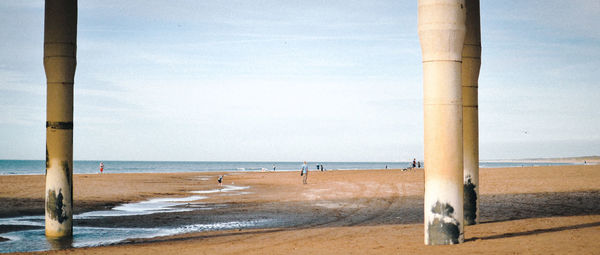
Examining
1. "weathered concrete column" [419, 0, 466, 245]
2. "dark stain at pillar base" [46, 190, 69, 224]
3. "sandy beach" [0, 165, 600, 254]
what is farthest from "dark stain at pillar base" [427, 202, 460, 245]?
"dark stain at pillar base" [46, 190, 69, 224]

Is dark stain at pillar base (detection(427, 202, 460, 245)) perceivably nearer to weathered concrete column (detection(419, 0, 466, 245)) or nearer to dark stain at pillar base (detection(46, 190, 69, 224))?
weathered concrete column (detection(419, 0, 466, 245))

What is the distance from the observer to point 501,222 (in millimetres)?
16266

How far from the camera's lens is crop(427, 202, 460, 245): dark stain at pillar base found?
37.3ft

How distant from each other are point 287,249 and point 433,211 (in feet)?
10.6

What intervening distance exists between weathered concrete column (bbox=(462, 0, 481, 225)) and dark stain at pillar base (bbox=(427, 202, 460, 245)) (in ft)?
13.9

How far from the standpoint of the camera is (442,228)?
11438 mm

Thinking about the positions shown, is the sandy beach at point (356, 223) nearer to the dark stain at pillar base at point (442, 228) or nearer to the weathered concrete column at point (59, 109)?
the dark stain at pillar base at point (442, 228)

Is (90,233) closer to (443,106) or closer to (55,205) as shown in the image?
(55,205)

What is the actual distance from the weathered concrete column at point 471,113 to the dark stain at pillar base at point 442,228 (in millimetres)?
4229

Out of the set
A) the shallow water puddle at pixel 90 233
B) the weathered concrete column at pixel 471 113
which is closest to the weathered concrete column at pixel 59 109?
the shallow water puddle at pixel 90 233

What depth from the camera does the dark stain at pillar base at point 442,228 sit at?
11359 mm

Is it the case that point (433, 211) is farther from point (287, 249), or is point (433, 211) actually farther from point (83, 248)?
point (83, 248)

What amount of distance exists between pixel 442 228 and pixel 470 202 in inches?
178

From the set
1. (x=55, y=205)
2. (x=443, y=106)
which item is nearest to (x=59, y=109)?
(x=55, y=205)
